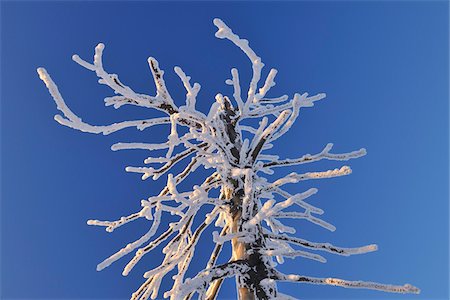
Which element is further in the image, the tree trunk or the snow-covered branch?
the tree trunk

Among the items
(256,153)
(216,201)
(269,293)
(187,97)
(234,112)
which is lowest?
(269,293)

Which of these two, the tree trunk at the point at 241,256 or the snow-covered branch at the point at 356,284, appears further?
the tree trunk at the point at 241,256

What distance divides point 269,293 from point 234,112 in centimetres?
166

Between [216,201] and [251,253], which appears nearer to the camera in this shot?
[251,253]

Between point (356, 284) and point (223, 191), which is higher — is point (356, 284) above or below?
below

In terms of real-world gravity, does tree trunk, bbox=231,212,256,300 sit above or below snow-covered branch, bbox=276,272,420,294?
above

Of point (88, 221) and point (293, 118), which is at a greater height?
point (293, 118)

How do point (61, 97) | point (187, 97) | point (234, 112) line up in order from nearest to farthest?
point (61, 97) → point (187, 97) → point (234, 112)

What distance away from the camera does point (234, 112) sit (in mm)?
3684

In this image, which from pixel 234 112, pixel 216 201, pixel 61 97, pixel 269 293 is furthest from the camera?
pixel 234 112

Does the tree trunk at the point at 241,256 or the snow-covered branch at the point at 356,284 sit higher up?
the tree trunk at the point at 241,256

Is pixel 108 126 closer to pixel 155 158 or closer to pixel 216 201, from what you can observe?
pixel 155 158

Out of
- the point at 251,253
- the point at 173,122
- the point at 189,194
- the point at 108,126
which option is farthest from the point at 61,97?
the point at 251,253

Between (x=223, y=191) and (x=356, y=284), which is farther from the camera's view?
(x=223, y=191)
